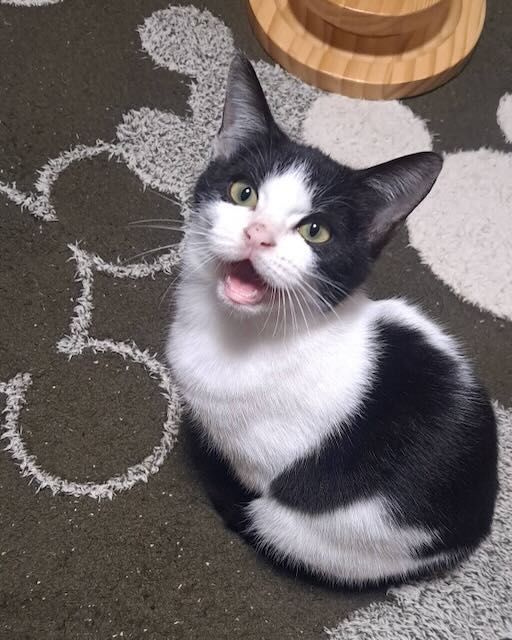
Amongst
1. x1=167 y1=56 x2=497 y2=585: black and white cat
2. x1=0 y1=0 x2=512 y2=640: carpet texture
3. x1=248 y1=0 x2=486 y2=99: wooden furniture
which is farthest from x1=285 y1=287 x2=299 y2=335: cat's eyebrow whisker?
x1=248 y1=0 x2=486 y2=99: wooden furniture

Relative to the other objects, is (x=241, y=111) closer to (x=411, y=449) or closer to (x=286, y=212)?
(x=286, y=212)

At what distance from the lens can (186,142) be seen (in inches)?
45.9

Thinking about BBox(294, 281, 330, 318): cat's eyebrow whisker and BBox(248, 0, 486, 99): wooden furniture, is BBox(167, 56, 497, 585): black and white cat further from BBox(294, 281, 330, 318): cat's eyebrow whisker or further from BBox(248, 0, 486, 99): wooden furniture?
BBox(248, 0, 486, 99): wooden furniture

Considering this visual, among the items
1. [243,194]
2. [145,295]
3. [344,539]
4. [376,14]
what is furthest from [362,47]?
[344,539]

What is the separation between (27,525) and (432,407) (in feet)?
1.70

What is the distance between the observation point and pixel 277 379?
2.46 feet

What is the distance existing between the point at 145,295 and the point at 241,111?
1.30 ft

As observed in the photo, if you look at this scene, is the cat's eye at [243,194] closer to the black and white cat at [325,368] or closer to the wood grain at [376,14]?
the black and white cat at [325,368]

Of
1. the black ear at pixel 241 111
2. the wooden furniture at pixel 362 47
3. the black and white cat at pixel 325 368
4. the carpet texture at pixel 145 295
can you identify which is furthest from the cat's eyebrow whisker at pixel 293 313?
the wooden furniture at pixel 362 47

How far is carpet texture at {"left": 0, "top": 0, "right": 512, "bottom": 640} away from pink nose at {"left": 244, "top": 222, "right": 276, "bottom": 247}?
16.4 inches

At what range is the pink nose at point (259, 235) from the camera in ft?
2.07

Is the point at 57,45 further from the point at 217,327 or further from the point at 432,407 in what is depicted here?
the point at 432,407

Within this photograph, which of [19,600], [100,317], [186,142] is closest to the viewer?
[19,600]

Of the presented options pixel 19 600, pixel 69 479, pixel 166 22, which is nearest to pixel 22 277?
pixel 69 479
